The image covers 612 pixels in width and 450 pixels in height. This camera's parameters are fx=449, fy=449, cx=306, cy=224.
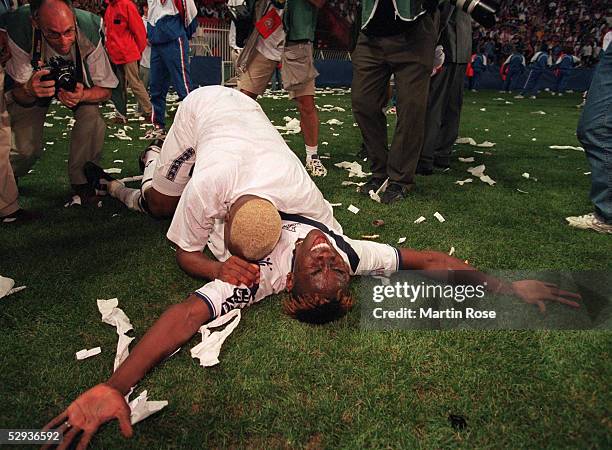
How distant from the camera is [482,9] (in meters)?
3.31

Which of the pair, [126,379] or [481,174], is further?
[481,174]

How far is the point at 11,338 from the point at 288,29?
141 inches

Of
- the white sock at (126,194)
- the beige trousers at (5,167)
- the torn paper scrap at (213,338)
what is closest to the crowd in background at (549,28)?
the white sock at (126,194)

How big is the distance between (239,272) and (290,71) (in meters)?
3.01

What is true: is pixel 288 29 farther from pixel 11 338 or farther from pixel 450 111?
pixel 11 338

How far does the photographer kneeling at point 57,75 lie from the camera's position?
3.20 meters

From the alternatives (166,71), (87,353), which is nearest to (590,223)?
(87,353)

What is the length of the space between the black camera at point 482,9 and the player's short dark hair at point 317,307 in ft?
7.97

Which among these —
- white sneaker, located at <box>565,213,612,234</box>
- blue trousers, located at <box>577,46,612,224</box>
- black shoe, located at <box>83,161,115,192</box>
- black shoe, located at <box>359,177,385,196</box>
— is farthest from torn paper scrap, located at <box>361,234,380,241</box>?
black shoe, located at <box>83,161,115,192</box>

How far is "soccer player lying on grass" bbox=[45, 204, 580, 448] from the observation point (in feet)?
5.55

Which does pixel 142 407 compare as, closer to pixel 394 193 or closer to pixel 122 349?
pixel 122 349

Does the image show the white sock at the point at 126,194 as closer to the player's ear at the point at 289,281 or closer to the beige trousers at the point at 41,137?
the beige trousers at the point at 41,137

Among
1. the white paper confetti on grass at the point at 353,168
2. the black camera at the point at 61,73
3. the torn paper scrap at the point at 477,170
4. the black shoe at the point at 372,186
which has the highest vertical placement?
the black camera at the point at 61,73

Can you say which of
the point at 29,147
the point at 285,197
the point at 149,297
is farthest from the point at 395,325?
the point at 29,147
